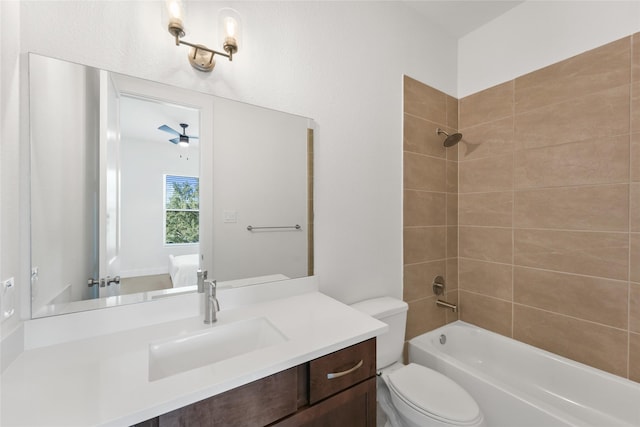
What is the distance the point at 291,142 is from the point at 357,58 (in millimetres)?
736

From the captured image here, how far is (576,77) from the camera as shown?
163cm

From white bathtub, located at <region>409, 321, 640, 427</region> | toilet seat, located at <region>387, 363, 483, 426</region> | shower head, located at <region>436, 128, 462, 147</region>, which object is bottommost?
white bathtub, located at <region>409, 321, 640, 427</region>

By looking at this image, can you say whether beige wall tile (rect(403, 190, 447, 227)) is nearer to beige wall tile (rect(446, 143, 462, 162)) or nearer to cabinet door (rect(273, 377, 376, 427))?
beige wall tile (rect(446, 143, 462, 162))

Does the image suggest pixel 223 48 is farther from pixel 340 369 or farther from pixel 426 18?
pixel 426 18

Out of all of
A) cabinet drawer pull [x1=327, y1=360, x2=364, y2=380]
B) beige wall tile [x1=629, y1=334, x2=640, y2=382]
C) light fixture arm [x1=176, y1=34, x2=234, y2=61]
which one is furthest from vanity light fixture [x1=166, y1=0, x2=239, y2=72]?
beige wall tile [x1=629, y1=334, x2=640, y2=382]

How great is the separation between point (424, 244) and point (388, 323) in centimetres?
69

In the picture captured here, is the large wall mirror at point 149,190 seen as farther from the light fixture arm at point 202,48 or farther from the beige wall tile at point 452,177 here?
the beige wall tile at point 452,177

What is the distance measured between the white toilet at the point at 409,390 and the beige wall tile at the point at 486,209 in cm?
100

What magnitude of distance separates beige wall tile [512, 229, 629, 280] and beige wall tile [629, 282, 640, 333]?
7cm

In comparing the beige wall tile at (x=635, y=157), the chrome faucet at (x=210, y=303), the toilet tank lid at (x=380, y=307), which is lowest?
the toilet tank lid at (x=380, y=307)

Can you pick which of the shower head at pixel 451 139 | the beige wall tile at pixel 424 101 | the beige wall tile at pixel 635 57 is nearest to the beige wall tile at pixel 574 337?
the shower head at pixel 451 139

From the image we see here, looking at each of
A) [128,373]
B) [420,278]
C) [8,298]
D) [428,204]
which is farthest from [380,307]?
[8,298]

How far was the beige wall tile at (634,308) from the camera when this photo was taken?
141 centimetres

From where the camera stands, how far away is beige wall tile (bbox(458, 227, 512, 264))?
193 cm
